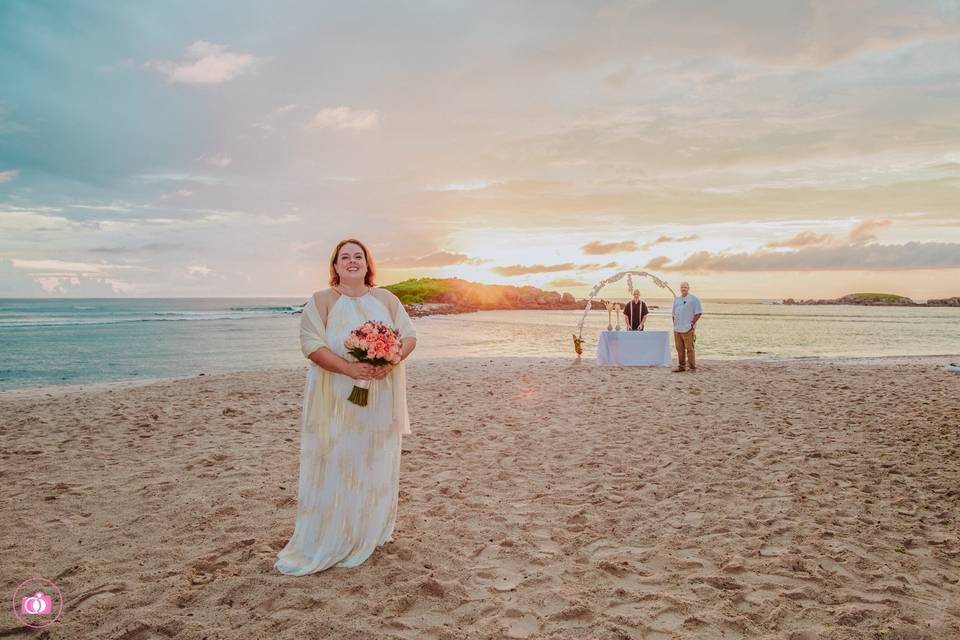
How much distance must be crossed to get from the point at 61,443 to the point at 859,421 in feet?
40.8

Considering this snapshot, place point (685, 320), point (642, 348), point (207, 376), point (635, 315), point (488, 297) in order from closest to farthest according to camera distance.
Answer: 1. point (685, 320)
2. point (207, 376)
3. point (642, 348)
4. point (635, 315)
5. point (488, 297)

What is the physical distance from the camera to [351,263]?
4.07 metres

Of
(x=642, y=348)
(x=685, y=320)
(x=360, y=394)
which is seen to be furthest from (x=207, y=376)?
(x=360, y=394)

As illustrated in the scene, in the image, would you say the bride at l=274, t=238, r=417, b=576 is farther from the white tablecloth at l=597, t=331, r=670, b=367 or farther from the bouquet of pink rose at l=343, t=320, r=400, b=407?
the white tablecloth at l=597, t=331, r=670, b=367

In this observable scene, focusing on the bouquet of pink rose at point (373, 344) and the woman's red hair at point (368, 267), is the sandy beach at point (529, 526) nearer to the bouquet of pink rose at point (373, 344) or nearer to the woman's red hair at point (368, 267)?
the bouquet of pink rose at point (373, 344)

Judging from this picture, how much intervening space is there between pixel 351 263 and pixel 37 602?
3.08 m

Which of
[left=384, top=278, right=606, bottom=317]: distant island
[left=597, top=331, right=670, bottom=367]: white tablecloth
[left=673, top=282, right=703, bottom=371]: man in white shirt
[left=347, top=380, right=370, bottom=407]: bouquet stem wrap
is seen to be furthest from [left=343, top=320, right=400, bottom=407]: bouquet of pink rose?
[left=384, top=278, right=606, bottom=317]: distant island

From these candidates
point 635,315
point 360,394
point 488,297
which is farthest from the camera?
point 488,297

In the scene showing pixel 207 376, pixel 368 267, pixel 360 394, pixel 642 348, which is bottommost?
pixel 207 376

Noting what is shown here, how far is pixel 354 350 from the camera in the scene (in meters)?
3.86

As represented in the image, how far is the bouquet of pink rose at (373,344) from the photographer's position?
151 inches

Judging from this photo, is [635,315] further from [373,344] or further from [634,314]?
[373,344]

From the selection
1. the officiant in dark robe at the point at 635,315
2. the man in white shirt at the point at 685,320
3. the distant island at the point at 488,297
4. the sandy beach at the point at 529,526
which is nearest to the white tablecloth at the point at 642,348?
the officiant in dark robe at the point at 635,315

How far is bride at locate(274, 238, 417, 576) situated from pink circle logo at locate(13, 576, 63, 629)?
4.57 feet
